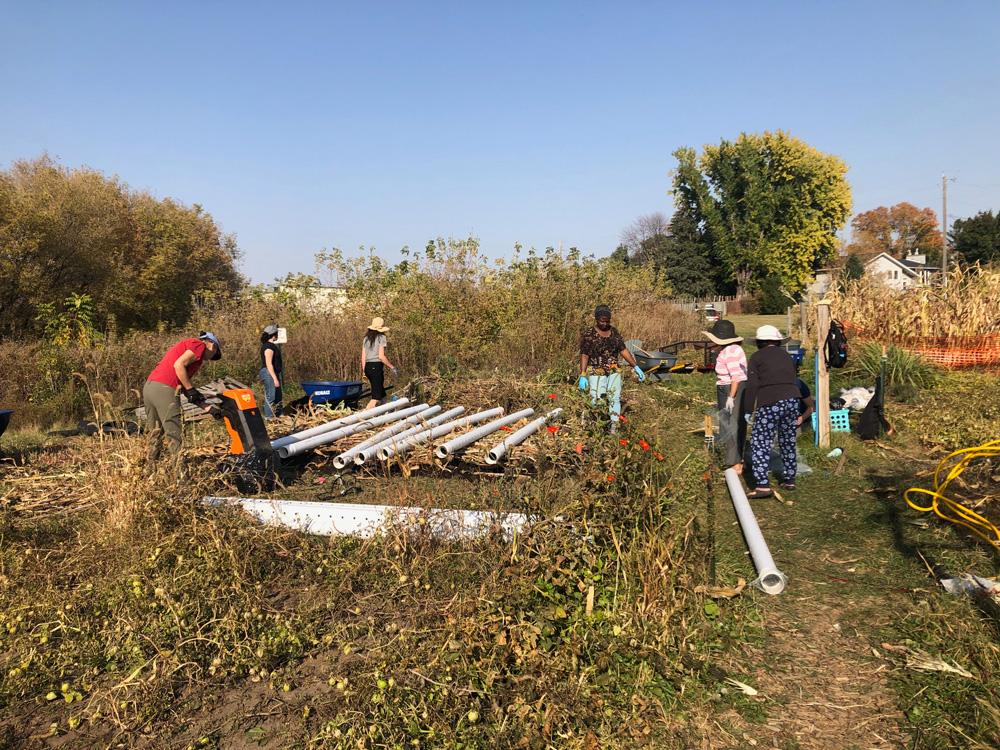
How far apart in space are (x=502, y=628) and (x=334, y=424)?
5565mm

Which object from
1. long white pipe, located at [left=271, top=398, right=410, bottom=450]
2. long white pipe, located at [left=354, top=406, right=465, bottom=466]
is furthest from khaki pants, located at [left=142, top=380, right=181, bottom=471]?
long white pipe, located at [left=354, top=406, right=465, bottom=466]

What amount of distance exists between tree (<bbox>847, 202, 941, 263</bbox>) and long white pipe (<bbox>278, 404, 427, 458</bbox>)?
8377cm

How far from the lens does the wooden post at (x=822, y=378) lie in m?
7.39

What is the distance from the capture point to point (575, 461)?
504 centimetres

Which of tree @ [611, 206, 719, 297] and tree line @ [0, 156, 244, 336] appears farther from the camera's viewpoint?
tree @ [611, 206, 719, 297]

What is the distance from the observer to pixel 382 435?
7680 mm

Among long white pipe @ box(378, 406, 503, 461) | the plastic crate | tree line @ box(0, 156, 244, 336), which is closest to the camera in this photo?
long white pipe @ box(378, 406, 503, 461)

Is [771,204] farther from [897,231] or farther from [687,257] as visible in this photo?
[897,231]

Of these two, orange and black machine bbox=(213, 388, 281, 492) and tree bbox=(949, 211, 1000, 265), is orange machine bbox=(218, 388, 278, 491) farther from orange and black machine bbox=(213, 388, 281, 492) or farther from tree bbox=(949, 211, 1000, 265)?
tree bbox=(949, 211, 1000, 265)

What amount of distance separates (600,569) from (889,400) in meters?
8.13

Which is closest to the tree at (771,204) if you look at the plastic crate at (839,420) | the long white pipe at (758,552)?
the plastic crate at (839,420)

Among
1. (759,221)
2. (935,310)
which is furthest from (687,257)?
(935,310)

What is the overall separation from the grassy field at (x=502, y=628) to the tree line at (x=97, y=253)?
10.9 m

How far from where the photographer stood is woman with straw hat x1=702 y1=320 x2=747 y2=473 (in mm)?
6918
